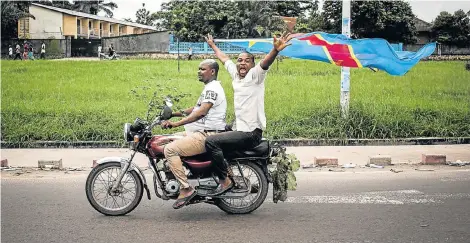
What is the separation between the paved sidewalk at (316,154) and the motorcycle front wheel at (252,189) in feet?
12.0

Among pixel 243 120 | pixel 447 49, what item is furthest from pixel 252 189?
pixel 447 49

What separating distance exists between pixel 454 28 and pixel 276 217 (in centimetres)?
4343

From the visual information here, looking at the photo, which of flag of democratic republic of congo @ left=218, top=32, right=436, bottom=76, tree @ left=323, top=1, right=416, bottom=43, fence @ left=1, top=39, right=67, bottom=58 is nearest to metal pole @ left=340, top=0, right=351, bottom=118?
flag of democratic republic of congo @ left=218, top=32, right=436, bottom=76

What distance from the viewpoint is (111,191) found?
6238 mm

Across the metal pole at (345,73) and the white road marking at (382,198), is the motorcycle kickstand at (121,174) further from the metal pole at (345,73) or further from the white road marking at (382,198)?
the metal pole at (345,73)

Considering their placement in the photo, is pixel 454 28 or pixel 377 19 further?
pixel 454 28

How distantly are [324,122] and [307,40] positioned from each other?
1.88m

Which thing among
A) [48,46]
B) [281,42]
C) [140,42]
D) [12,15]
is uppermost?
[12,15]

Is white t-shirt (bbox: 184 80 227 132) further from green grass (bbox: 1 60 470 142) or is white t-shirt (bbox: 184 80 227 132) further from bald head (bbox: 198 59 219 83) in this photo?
green grass (bbox: 1 60 470 142)

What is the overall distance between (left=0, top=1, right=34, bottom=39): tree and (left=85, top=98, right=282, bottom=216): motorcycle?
41291 mm

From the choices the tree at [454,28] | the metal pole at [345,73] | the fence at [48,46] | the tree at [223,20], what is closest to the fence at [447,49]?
the tree at [454,28]

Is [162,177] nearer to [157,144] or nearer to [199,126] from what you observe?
[157,144]

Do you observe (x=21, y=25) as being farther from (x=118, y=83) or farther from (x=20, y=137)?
(x=20, y=137)

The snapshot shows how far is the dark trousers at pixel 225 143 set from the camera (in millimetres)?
6047
